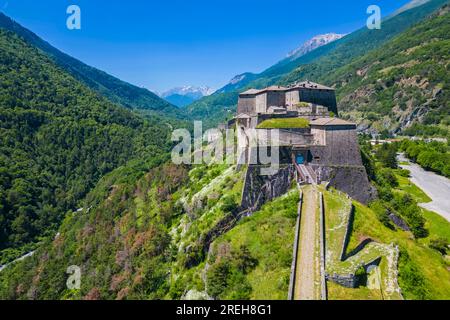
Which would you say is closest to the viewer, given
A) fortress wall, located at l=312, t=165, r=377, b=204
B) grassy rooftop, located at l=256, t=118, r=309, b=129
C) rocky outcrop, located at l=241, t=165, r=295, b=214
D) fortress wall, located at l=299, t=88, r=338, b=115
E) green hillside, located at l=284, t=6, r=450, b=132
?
rocky outcrop, located at l=241, t=165, r=295, b=214

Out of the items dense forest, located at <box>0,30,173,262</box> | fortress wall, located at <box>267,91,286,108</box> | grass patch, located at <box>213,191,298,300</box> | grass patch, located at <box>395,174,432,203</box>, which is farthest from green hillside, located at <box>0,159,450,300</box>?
dense forest, located at <box>0,30,173,262</box>

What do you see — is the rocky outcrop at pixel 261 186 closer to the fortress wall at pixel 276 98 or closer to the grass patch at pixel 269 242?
the grass patch at pixel 269 242

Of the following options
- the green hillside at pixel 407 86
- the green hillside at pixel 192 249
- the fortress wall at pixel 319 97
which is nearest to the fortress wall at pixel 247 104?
the fortress wall at pixel 319 97

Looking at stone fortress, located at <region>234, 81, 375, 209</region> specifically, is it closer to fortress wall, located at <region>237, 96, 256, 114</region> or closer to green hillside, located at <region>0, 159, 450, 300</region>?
green hillside, located at <region>0, 159, 450, 300</region>

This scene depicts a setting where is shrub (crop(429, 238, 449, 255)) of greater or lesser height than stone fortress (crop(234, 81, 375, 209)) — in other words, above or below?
below

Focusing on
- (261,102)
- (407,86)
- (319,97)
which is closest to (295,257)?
(319,97)

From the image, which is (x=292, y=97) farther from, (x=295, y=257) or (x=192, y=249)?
(x=295, y=257)
